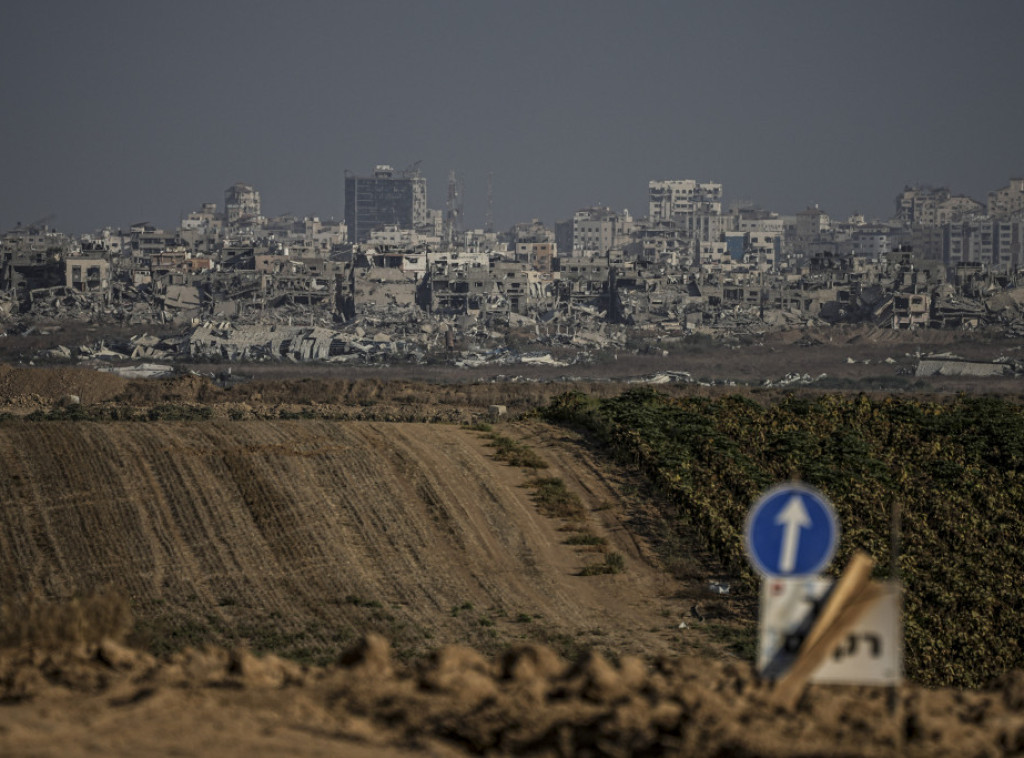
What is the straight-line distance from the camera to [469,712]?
636 centimetres

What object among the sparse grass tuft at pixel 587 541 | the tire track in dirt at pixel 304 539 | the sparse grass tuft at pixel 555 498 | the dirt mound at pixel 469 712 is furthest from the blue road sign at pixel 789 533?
the sparse grass tuft at pixel 555 498

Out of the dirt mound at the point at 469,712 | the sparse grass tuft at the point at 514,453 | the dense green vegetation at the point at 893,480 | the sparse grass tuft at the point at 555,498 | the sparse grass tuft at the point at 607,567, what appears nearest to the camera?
the dirt mound at the point at 469,712

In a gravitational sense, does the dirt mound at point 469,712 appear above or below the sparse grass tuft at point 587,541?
above

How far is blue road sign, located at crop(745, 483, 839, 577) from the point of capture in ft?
19.5

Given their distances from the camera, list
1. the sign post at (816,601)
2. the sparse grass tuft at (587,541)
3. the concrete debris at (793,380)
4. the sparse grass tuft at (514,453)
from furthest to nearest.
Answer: the concrete debris at (793,380)
the sparse grass tuft at (514,453)
the sparse grass tuft at (587,541)
the sign post at (816,601)

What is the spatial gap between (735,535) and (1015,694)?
10318 mm

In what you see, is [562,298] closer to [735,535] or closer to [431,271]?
[431,271]

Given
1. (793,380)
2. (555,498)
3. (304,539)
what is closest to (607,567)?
(555,498)

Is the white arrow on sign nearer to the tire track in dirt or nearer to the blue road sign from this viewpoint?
the blue road sign

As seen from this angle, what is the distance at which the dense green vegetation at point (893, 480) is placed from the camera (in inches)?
586

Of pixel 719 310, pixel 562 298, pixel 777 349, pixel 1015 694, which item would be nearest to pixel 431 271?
pixel 562 298

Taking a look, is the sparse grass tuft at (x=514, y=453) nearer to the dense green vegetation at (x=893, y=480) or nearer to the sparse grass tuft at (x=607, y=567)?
the dense green vegetation at (x=893, y=480)

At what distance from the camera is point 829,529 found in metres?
5.91

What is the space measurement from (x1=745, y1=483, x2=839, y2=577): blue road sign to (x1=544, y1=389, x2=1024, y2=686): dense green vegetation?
734 centimetres
